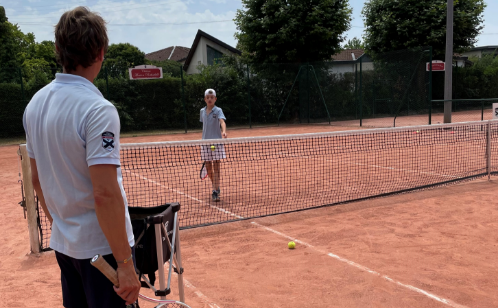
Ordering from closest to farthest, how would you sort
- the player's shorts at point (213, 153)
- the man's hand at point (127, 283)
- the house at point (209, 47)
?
the man's hand at point (127, 283) → the player's shorts at point (213, 153) → the house at point (209, 47)

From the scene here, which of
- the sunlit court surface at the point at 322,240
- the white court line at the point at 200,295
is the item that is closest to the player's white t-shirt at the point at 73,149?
the white court line at the point at 200,295

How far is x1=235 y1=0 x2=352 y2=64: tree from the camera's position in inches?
848

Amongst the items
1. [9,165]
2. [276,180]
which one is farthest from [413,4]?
[9,165]

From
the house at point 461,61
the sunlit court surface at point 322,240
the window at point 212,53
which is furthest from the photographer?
the window at point 212,53

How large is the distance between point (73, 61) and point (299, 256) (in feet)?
10.9

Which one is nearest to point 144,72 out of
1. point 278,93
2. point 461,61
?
point 278,93

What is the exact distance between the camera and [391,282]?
148 inches

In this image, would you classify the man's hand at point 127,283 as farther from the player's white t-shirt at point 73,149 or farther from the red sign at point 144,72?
the red sign at point 144,72

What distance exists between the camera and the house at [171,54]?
53.4 meters

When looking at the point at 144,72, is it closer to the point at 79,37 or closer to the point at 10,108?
the point at 10,108

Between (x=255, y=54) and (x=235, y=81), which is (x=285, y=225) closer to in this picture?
(x=235, y=81)

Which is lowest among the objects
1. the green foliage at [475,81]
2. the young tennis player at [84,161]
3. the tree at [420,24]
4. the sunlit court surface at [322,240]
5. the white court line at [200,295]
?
the white court line at [200,295]

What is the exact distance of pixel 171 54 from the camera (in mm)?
54625

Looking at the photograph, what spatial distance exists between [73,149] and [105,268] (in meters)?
0.47
